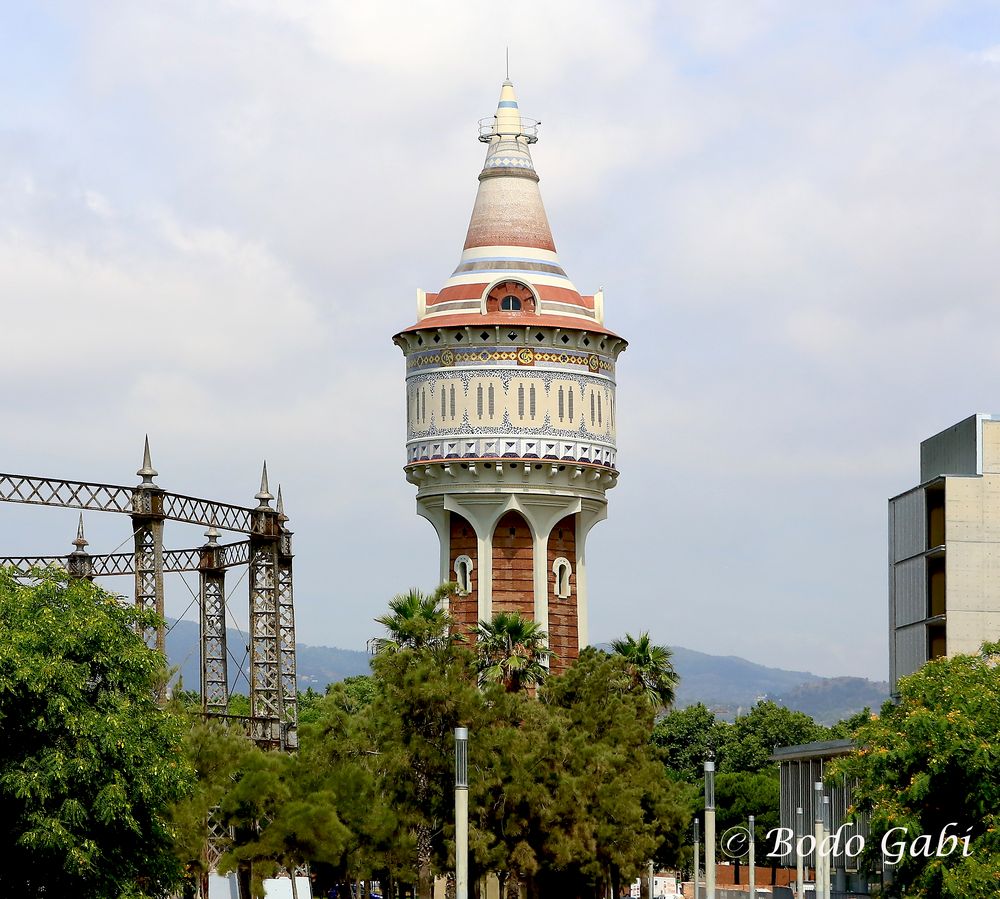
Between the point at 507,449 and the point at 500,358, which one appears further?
the point at 500,358

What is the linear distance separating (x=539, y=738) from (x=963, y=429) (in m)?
18.0

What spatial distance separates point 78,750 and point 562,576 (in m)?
41.0

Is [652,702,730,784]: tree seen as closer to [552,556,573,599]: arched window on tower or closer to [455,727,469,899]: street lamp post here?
[552,556,573,599]: arched window on tower

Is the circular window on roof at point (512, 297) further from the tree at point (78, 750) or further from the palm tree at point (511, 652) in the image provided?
the tree at point (78, 750)

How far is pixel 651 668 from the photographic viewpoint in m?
79.3

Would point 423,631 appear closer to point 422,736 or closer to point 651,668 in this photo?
point 422,736

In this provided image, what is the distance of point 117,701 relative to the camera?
48.4 meters

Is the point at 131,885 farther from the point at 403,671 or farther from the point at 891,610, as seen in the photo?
the point at 891,610

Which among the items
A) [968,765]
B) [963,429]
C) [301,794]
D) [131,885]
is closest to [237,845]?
[301,794]

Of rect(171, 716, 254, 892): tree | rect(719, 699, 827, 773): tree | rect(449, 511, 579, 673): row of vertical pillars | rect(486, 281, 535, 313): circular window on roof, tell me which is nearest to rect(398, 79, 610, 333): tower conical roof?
rect(486, 281, 535, 313): circular window on roof

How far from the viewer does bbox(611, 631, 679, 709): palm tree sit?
3110 inches

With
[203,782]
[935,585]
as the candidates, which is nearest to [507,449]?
[935,585]

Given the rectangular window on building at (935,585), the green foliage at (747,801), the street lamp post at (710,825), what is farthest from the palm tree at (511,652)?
the green foliage at (747,801)

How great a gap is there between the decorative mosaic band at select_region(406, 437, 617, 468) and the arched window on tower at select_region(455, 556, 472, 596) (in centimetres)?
435
